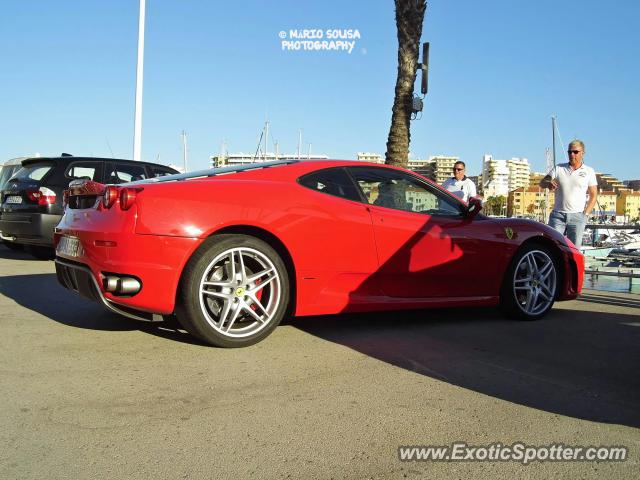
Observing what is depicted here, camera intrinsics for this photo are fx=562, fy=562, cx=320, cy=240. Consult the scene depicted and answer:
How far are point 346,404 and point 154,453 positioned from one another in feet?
3.22

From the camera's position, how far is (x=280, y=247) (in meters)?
3.92

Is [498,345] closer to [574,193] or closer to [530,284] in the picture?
[530,284]

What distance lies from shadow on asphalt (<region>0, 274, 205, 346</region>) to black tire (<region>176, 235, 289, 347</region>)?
0.26 m

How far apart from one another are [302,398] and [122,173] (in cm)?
728

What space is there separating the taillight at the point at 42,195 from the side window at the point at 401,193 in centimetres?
546

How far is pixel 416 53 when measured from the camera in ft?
38.3

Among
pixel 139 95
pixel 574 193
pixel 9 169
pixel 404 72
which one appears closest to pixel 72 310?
pixel 574 193

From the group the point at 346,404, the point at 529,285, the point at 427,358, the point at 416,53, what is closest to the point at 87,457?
the point at 346,404

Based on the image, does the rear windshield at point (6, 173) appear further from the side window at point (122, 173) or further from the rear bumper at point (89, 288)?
the rear bumper at point (89, 288)

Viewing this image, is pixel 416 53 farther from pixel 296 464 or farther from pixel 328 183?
pixel 296 464

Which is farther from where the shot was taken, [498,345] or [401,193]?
[401,193]

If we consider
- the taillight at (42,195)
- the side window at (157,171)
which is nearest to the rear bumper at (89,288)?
the taillight at (42,195)

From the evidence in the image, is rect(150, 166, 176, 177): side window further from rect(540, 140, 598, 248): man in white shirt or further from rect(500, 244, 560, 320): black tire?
rect(500, 244, 560, 320): black tire

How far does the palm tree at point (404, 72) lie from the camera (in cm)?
1152
